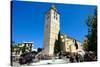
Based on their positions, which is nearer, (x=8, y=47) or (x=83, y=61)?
(x=8, y=47)

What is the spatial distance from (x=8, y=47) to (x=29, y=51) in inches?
10.0

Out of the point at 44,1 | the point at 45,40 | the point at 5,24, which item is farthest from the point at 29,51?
the point at 44,1

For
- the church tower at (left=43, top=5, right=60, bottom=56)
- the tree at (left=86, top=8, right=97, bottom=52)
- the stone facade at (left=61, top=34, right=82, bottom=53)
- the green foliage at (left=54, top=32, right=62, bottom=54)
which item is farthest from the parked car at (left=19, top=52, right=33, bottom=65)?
the tree at (left=86, top=8, right=97, bottom=52)

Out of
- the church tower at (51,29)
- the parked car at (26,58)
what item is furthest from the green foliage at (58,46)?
the parked car at (26,58)

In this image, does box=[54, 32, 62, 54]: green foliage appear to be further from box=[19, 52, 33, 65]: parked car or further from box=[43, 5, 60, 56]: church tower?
box=[19, 52, 33, 65]: parked car

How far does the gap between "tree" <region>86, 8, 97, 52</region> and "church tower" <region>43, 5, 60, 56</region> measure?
17.2 inches

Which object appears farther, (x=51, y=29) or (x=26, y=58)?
(x=51, y=29)

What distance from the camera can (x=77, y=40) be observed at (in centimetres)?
299

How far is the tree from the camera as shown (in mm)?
3049

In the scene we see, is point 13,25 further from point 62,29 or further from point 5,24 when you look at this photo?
point 62,29

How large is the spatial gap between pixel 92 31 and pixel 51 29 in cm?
57

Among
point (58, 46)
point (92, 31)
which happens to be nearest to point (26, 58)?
point (58, 46)

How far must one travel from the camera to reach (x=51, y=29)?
2.89m

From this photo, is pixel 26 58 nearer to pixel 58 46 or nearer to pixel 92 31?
pixel 58 46
